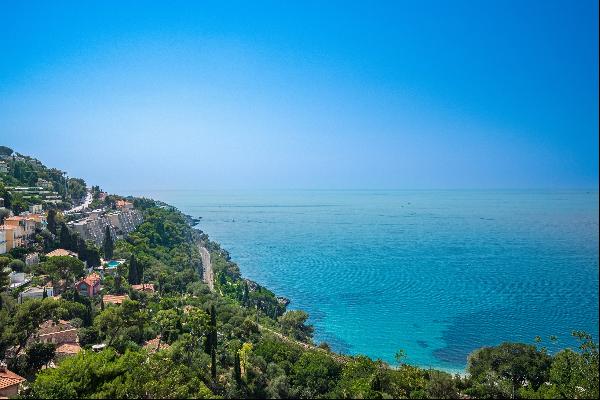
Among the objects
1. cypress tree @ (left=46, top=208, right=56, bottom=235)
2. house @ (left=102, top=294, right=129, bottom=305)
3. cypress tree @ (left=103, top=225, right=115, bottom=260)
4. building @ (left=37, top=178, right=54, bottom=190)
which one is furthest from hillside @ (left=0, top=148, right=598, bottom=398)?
building @ (left=37, top=178, right=54, bottom=190)

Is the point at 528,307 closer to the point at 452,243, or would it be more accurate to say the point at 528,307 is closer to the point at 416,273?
the point at 416,273

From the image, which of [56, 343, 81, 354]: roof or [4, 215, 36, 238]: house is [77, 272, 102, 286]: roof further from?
[56, 343, 81, 354]: roof

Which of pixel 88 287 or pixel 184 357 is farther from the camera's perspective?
pixel 88 287

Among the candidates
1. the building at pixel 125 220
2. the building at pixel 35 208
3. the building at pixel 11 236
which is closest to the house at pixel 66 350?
the building at pixel 11 236

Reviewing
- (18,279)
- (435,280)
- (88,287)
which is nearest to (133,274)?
(88,287)

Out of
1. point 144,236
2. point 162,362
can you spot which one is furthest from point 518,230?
point 162,362

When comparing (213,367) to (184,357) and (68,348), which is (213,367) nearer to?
(184,357)

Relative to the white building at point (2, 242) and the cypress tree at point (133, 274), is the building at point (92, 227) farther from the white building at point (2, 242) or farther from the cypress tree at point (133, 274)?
the cypress tree at point (133, 274)

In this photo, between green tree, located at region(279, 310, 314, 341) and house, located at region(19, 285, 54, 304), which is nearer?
house, located at region(19, 285, 54, 304)
